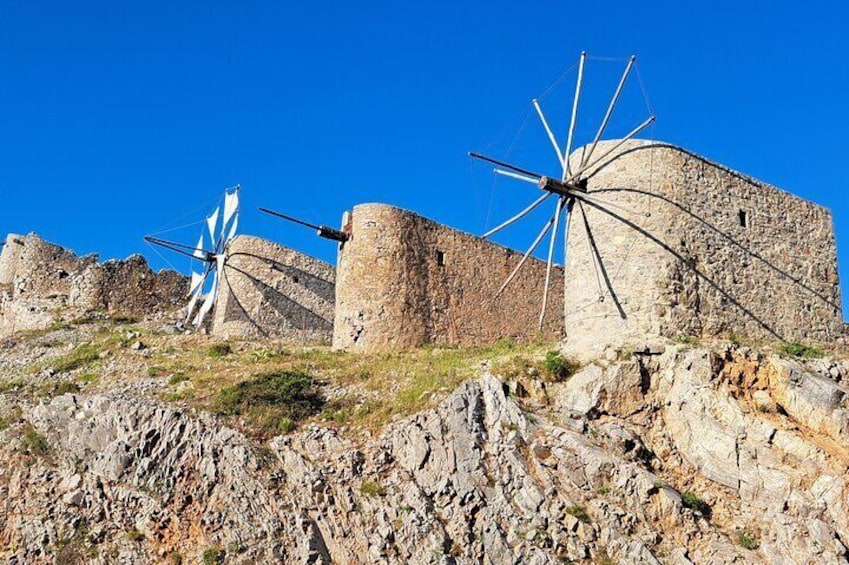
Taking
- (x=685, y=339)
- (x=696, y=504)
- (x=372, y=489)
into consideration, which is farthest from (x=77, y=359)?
(x=696, y=504)

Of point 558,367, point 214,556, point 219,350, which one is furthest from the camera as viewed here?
point 219,350

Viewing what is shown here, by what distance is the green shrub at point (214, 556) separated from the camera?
56.6 feet

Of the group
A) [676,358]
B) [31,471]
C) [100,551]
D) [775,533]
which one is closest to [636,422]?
[676,358]

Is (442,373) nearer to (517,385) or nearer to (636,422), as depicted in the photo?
(517,385)

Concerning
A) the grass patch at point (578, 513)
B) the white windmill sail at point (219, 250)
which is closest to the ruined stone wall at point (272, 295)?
the white windmill sail at point (219, 250)

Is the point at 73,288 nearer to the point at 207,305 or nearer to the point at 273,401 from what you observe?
the point at 207,305

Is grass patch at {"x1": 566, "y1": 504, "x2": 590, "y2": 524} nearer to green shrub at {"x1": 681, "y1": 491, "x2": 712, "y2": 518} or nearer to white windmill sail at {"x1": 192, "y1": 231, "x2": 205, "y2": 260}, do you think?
green shrub at {"x1": 681, "y1": 491, "x2": 712, "y2": 518}

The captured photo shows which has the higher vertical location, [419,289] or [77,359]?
[419,289]

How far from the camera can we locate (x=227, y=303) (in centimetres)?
3425

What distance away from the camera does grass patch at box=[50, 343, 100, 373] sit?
27234mm

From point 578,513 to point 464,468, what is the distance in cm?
240

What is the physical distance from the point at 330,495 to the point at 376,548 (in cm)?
167

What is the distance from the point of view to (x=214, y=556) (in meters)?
17.3

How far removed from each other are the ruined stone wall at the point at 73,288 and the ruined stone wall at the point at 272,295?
17.7 feet
